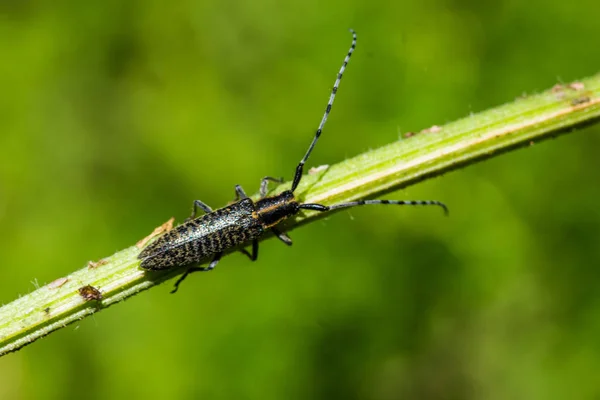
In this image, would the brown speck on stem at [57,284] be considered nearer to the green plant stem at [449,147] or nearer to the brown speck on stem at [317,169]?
the green plant stem at [449,147]

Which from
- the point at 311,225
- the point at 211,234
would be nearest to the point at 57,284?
the point at 211,234

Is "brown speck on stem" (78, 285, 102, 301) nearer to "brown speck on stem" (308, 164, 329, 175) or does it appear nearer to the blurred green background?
"brown speck on stem" (308, 164, 329, 175)

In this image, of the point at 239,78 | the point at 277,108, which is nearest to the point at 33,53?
the point at 239,78

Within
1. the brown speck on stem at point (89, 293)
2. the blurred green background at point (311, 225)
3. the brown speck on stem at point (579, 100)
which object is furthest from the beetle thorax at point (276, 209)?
the brown speck on stem at point (579, 100)

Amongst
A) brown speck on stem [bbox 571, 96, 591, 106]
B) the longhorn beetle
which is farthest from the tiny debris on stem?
Answer: brown speck on stem [bbox 571, 96, 591, 106]

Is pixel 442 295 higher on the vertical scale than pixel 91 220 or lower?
lower

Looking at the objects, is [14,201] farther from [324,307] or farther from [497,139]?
[497,139]

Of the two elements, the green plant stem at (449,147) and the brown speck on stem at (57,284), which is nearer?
the brown speck on stem at (57,284)
